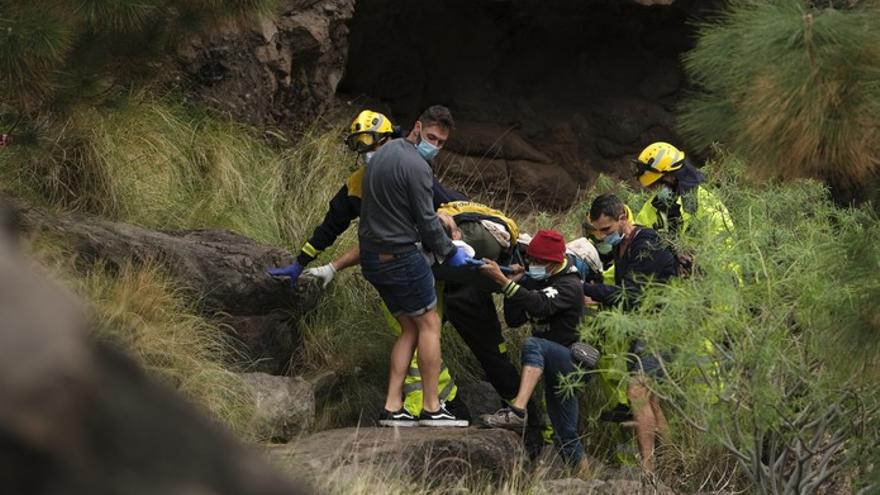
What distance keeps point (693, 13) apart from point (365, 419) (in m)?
6.80

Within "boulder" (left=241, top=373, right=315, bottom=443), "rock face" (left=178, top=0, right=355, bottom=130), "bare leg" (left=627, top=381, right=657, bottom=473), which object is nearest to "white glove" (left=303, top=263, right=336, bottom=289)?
"boulder" (left=241, top=373, right=315, bottom=443)

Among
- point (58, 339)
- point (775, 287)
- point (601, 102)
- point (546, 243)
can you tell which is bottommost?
point (601, 102)

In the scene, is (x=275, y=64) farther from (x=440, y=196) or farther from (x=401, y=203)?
(x=401, y=203)

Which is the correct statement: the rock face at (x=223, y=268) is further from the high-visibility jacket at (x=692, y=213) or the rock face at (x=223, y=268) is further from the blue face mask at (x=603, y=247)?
the high-visibility jacket at (x=692, y=213)

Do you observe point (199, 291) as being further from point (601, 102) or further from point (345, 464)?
point (601, 102)

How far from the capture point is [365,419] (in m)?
10.1

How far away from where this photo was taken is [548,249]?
914 cm

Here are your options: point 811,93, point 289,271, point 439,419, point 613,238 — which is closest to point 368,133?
point 289,271

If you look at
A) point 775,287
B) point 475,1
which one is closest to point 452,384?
point 775,287

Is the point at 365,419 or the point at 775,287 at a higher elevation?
the point at 775,287

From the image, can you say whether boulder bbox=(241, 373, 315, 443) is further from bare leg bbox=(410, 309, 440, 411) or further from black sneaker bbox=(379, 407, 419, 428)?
bare leg bbox=(410, 309, 440, 411)

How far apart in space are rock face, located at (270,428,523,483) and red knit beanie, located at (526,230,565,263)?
1046mm

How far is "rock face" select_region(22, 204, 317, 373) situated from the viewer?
31.6 ft

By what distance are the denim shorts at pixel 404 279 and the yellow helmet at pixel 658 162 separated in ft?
6.05
